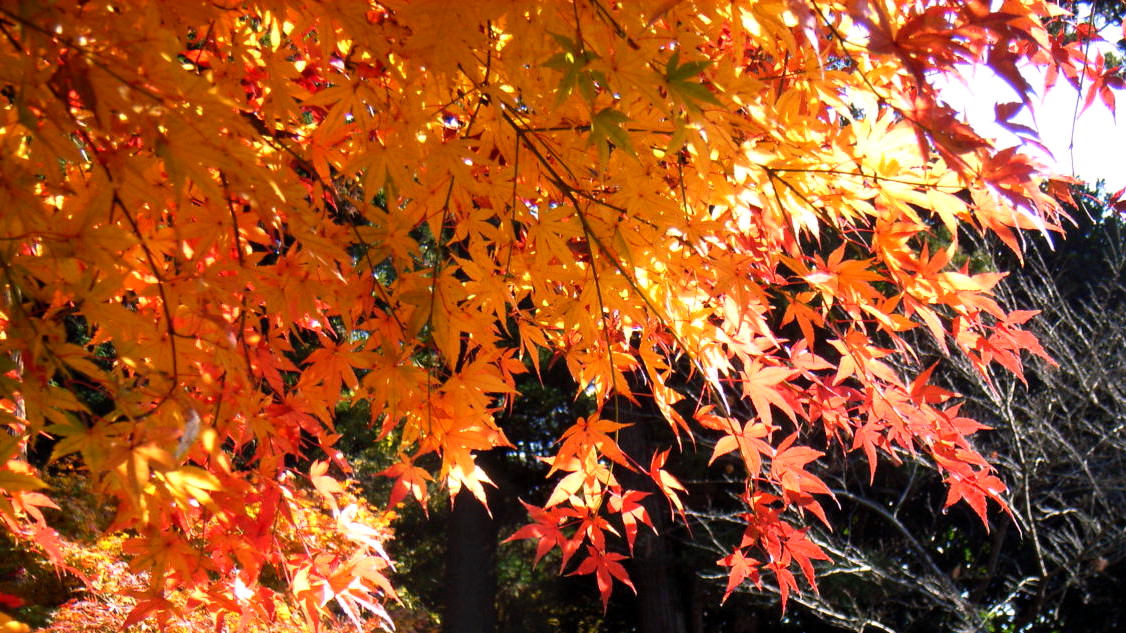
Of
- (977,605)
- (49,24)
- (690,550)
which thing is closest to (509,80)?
(49,24)

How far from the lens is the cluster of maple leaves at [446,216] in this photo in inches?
32.7

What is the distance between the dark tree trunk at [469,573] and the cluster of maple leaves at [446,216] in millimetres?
6847

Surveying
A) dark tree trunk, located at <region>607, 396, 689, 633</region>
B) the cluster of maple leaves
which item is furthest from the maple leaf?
dark tree trunk, located at <region>607, 396, 689, 633</region>

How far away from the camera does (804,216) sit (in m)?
1.20

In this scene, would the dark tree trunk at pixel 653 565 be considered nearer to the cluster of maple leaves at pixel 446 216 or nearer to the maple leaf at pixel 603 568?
the maple leaf at pixel 603 568

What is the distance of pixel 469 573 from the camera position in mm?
8266

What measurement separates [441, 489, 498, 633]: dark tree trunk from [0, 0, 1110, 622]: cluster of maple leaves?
685cm

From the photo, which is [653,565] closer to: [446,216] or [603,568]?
[603,568]

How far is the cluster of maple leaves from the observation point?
32.7 inches

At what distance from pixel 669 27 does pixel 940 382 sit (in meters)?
5.36

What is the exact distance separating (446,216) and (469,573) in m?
7.36

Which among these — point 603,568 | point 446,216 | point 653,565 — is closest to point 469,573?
point 653,565

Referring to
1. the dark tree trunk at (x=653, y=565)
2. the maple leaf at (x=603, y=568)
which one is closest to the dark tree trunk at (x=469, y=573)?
the dark tree trunk at (x=653, y=565)

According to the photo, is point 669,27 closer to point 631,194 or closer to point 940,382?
point 631,194
